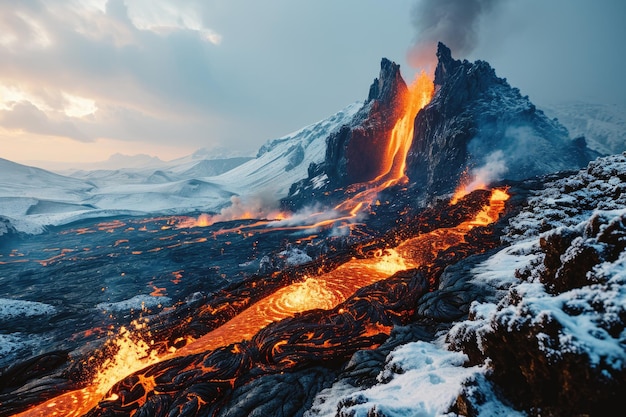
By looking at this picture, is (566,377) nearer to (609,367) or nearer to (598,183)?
(609,367)

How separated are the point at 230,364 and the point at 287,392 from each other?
201 centimetres

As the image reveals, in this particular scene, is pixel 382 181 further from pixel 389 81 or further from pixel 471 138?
pixel 389 81

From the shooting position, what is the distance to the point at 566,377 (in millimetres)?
3000

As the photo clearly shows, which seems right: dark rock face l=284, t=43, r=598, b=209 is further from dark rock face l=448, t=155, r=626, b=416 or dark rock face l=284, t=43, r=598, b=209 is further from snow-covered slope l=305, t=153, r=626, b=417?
dark rock face l=448, t=155, r=626, b=416

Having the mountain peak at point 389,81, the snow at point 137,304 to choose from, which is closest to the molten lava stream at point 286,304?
the snow at point 137,304

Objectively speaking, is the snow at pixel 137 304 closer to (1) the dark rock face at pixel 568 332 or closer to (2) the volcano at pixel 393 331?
(2) the volcano at pixel 393 331

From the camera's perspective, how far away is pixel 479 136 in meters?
58.9

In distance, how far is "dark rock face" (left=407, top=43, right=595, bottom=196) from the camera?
5719cm

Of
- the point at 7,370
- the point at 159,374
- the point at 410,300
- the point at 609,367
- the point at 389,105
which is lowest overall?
the point at 7,370

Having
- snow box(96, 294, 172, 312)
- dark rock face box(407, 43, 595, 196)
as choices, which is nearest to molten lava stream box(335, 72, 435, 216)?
dark rock face box(407, 43, 595, 196)

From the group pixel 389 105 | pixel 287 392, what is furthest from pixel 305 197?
pixel 287 392

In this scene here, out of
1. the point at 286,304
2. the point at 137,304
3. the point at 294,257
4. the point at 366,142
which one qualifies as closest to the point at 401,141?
the point at 366,142

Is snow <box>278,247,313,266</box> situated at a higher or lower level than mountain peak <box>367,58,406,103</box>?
lower

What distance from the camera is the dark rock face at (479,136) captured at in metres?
57.2
